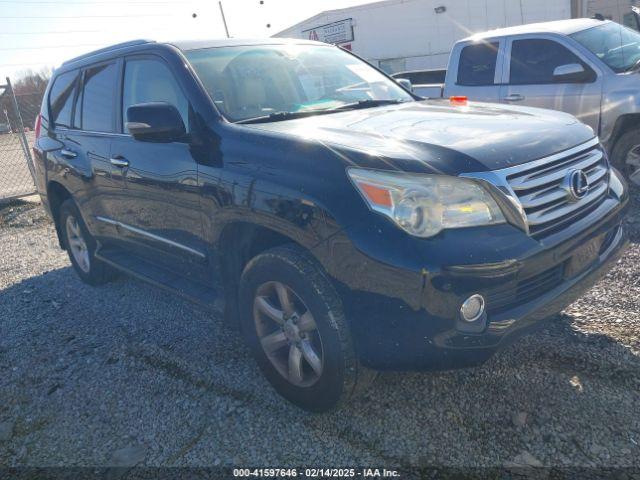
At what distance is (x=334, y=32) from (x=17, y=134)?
18.2 m

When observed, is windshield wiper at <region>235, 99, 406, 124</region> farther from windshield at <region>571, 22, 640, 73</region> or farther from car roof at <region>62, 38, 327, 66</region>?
windshield at <region>571, 22, 640, 73</region>

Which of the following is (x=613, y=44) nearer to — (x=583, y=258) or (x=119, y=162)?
(x=583, y=258)

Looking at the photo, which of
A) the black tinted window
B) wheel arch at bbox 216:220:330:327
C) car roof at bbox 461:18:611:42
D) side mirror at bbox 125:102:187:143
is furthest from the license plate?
car roof at bbox 461:18:611:42

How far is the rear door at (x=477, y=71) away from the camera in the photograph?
6.51m

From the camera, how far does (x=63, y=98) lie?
493 centimetres

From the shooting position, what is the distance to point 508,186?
2334 millimetres

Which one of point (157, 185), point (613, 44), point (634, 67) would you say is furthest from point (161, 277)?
point (613, 44)

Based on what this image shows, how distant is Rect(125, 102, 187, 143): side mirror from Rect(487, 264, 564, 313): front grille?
1.94m

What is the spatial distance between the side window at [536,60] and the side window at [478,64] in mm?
245

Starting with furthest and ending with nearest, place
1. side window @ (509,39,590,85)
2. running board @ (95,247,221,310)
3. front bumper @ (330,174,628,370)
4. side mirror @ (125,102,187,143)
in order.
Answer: side window @ (509,39,590,85)
running board @ (95,247,221,310)
side mirror @ (125,102,187,143)
front bumper @ (330,174,628,370)

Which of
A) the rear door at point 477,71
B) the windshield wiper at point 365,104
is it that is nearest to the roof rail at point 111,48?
the windshield wiper at point 365,104

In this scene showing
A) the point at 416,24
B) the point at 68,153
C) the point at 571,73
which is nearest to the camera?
the point at 68,153

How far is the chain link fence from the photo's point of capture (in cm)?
952

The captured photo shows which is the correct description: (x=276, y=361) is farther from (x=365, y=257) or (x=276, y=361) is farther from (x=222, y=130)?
(x=222, y=130)
